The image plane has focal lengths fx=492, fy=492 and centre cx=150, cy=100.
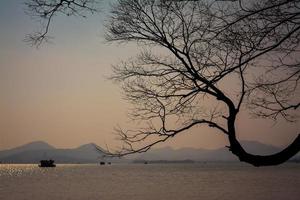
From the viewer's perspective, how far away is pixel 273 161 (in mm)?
5684

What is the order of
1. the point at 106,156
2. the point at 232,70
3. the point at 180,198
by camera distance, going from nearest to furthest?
1. the point at 232,70
2. the point at 106,156
3. the point at 180,198

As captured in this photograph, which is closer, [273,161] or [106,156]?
[273,161]

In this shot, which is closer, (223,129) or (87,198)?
(223,129)

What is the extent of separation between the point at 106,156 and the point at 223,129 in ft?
4.83

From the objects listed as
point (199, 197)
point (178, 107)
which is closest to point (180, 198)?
point (199, 197)

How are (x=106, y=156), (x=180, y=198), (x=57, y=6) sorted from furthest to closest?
(x=180, y=198)
(x=106, y=156)
(x=57, y=6)

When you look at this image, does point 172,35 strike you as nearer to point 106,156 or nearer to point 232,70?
point 232,70

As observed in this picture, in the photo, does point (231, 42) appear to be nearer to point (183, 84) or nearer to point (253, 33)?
point (253, 33)

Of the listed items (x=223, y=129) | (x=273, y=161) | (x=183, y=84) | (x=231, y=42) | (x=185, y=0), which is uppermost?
(x=185, y=0)

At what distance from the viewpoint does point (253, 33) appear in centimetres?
568

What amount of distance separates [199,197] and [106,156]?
6169 cm

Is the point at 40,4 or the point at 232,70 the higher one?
the point at 40,4

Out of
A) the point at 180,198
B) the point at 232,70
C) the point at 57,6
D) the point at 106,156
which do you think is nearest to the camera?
the point at 57,6

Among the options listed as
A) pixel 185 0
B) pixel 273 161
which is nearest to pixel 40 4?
pixel 185 0
